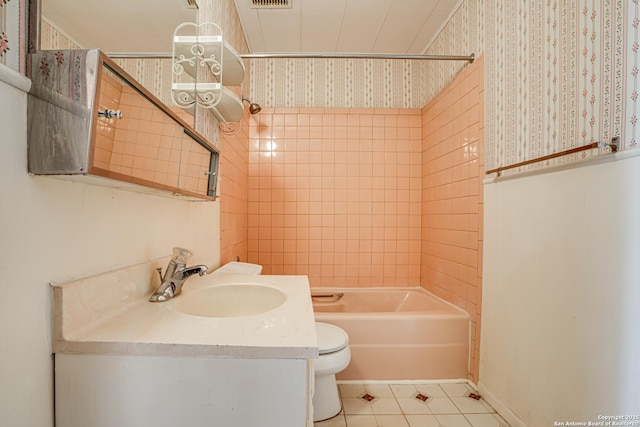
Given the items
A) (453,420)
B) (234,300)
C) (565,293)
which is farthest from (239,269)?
(565,293)

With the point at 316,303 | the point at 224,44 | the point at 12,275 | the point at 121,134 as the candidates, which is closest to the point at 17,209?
the point at 12,275

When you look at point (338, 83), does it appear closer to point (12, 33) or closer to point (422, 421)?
point (12, 33)

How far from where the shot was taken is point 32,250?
0.59 m

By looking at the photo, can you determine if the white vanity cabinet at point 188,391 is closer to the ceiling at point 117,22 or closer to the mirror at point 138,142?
the mirror at point 138,142

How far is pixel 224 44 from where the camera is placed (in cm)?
135

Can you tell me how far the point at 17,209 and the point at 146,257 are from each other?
468mm

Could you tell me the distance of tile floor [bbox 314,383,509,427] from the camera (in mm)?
1500

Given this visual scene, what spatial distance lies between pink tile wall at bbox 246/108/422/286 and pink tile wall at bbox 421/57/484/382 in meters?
→ 0.27

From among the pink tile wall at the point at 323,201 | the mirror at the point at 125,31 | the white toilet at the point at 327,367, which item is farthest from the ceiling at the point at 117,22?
the pink tile wall at the point at 323,201

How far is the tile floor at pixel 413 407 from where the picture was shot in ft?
4.92

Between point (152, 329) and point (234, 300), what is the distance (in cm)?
51

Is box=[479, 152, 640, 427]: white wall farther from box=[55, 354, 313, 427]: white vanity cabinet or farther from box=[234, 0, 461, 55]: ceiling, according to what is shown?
box=[234, 0, 461, 55]: ceiling

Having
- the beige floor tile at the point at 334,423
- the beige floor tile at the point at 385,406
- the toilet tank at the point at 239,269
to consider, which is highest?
the toilet tank at the point at 239,269

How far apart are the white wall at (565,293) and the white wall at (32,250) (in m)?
1.56
